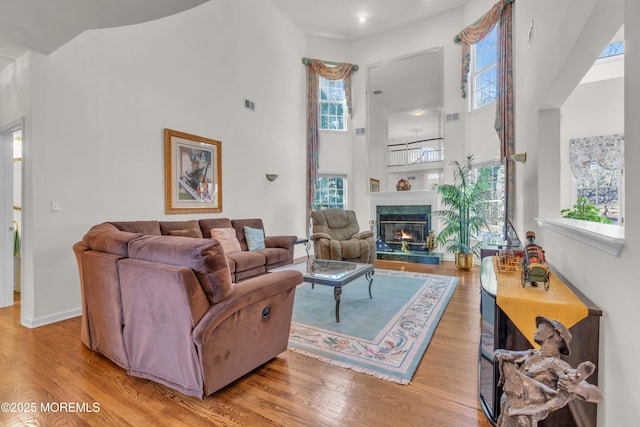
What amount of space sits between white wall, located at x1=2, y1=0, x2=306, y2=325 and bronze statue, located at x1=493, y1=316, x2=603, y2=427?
12.6ft

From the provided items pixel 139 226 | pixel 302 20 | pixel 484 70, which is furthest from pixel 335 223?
pixel 302 20

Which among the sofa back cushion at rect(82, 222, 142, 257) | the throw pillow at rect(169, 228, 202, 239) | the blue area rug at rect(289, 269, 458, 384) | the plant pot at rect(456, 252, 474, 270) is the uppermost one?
the sofa back cushion at rect(82, 222, 142, 257)

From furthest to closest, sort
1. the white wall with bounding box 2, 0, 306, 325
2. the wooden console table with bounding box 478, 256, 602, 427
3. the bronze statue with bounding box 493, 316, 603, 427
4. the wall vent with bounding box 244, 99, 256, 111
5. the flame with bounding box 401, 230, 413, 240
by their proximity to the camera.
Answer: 1. the flame with bounding box 401, 230, 413, 240
2. the wall vent with bounding box 244, 99, 256, 111
3. the white wall with bounding box 2, 0, 306, 325
4. the wooden console table with bounding box 478, 256, 602, 427
5. the bronze statue with bounding box 493, 316, 603, 427

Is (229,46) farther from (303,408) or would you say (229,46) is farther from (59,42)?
(303,408)

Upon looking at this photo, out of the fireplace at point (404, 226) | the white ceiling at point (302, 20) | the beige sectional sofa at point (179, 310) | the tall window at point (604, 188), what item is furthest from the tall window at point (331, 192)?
the beige sectional sofa at point (179, 310)

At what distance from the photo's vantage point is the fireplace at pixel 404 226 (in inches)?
252

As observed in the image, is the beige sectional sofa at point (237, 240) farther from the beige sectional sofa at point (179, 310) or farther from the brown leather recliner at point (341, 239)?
the beige sectional sofa at point (179, 310)

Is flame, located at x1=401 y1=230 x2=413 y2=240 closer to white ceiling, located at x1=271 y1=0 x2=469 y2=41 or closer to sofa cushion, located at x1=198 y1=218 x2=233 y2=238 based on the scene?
sofa cushion, located at x1=198 y1=218 x2=233 y2=238

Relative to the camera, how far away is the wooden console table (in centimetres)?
137

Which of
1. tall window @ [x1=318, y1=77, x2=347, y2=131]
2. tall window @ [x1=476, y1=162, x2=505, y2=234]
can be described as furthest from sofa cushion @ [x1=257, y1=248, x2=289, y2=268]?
tall window @ [x1=476, y1=162, x2=505, y2=234]

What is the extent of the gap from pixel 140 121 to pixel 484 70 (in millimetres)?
5760

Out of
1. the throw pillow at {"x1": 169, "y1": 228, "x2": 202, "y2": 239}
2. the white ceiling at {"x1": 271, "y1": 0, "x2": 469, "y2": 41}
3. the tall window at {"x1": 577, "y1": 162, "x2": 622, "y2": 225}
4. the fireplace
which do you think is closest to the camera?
the throw pillow at {"x1": 169, "y1": 228, "x2": 202, "y2": 239}

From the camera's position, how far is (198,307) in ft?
5.15

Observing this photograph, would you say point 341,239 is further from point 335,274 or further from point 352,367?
point 352,367
